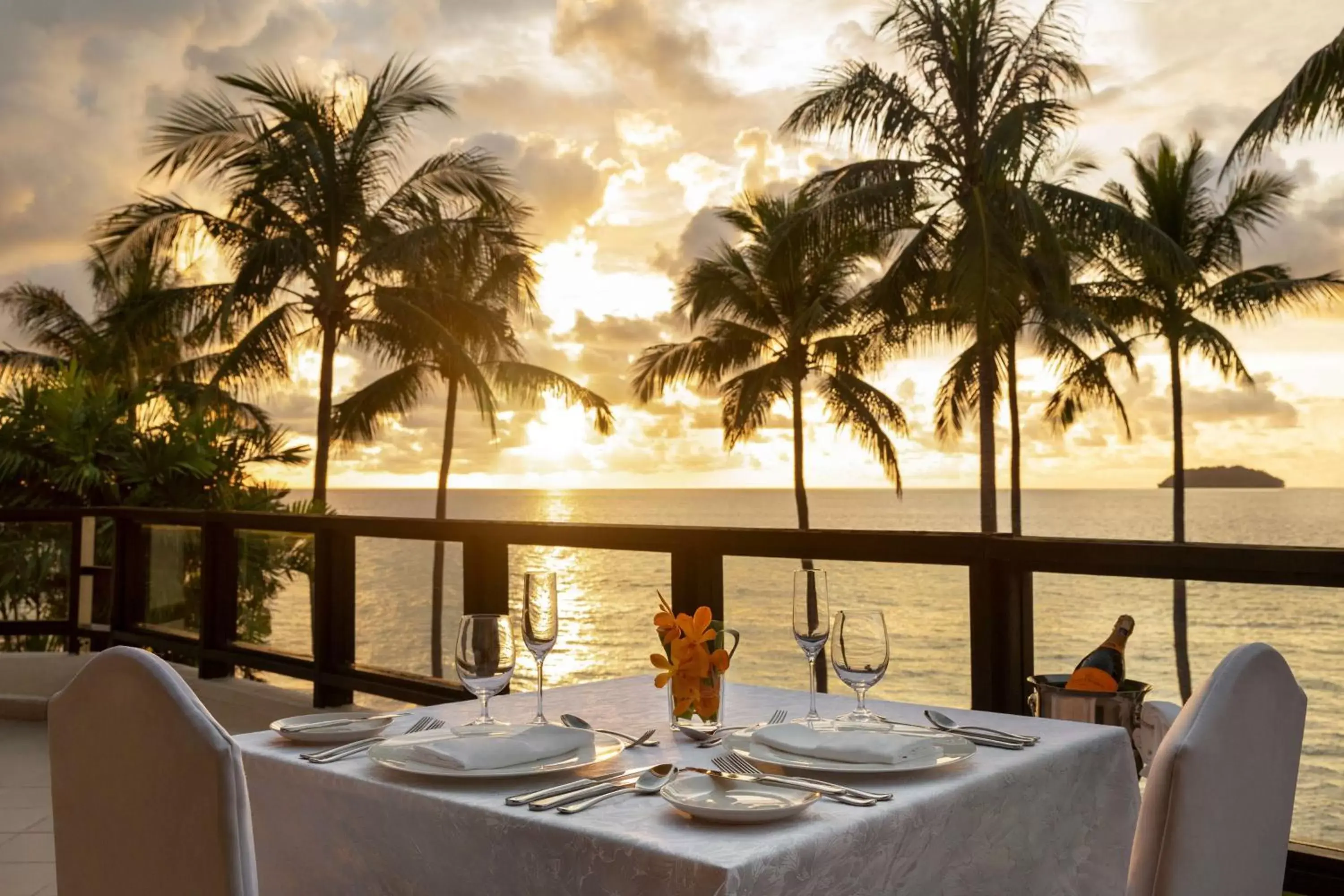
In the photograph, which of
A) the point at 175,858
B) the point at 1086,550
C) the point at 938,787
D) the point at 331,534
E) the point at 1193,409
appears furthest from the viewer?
the point at 1193,409

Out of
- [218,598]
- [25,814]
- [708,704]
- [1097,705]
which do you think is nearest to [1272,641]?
[1097,705]

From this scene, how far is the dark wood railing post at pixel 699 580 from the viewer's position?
4.01 m

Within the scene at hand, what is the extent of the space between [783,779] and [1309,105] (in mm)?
10330

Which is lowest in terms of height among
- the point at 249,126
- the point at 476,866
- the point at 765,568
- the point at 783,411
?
the point at 476,866

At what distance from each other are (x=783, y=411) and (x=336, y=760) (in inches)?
982

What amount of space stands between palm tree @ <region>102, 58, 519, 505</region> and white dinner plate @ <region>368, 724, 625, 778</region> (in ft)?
45.2

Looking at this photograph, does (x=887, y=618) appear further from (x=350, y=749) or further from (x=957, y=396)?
(x=957, y=396)

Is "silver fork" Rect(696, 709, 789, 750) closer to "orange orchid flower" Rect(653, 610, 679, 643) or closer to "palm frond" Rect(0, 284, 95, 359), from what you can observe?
"orange orchid flower" Rect(653, 610, 679, 643)

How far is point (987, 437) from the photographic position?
20047mm

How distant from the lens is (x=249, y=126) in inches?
599

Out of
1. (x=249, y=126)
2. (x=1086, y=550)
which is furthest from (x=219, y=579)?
(x=249, y=126)

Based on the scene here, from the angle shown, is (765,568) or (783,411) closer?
(765,568)

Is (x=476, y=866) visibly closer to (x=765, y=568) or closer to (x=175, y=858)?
(x=175, y=858)

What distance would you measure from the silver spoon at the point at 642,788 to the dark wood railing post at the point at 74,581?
6.80 m
